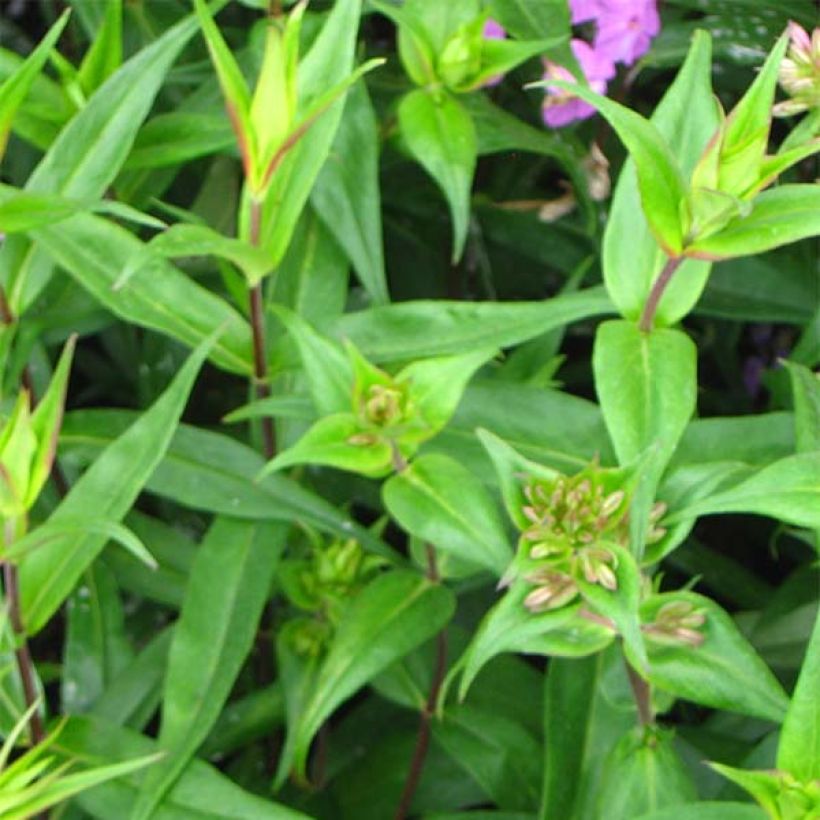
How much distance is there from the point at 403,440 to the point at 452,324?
0.10 meters

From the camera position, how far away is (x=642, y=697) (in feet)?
2.54

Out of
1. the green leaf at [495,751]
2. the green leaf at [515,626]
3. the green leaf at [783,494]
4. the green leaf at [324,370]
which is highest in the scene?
the green leaf at [324,370]

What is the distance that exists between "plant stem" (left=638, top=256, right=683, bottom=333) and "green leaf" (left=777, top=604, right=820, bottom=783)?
203 mm

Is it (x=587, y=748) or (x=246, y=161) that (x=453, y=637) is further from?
(x=246, y=161)

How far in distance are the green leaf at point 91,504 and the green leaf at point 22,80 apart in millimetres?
166

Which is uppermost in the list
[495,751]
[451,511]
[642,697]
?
[451,511]

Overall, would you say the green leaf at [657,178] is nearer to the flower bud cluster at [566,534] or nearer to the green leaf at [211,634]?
the flower bud cluster at [566,534]

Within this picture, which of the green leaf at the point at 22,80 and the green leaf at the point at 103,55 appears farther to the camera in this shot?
the green leaf at the point at 103,55

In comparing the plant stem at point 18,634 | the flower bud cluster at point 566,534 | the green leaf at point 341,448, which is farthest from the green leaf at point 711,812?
the plant stem at point 18,634

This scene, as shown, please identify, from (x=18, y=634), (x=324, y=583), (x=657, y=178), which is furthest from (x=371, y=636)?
(x=657, y=178)

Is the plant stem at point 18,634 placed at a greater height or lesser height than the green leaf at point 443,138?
lesser

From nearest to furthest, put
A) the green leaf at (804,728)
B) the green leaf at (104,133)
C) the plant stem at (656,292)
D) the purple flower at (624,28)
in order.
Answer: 1. the green leaf at (804,728)
2. the plant stem at (656,292)
3. the green leaf at (104,133)
4. the purple flower at (624,28)

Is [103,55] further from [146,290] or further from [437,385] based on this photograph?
[437,385]

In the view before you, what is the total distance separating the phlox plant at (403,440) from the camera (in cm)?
71
